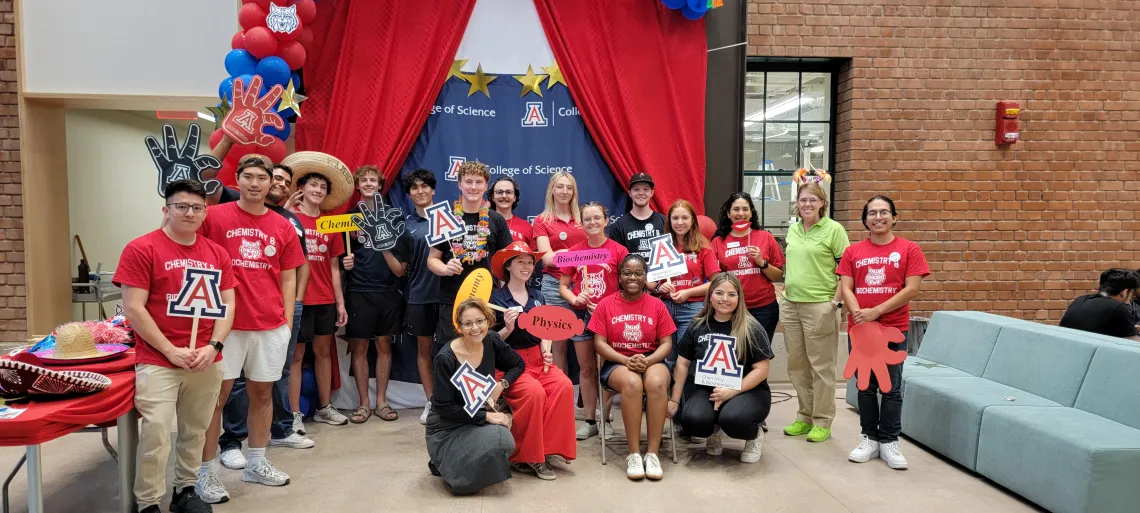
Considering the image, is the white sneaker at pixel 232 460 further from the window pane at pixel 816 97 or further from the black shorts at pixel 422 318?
the window pane at pixel 816 97

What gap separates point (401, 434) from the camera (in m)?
4.09

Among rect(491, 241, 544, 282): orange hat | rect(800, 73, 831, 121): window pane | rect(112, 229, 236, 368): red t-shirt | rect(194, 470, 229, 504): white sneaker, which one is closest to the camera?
rect(112, 229, 236, 368): red t-shirt

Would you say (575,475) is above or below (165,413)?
below

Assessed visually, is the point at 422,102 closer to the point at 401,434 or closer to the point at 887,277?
the point at 401,434

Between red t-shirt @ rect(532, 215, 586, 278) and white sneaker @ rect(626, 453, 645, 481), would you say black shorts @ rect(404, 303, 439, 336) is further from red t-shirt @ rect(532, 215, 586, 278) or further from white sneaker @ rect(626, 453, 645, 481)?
white sneaker @ rect(626, 453, 645, 481)

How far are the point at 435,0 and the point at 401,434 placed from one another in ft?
9.55

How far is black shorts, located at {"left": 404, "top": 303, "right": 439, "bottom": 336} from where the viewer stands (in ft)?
13.8

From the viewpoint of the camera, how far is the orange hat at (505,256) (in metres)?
3.55

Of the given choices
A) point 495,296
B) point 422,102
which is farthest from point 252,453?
point 422,102

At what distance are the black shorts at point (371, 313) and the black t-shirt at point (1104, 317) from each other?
414 centimetres

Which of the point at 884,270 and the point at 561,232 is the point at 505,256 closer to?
the point at 561,232

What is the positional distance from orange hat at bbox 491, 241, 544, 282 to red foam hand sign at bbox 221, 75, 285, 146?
1.49m

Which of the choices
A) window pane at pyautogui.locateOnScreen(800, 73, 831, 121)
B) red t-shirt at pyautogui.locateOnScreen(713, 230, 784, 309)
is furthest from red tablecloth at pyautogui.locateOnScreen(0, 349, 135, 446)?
window pane at pyautogui.locateOnScreen(800, 73, 831, 121)

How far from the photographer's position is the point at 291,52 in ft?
13.7
